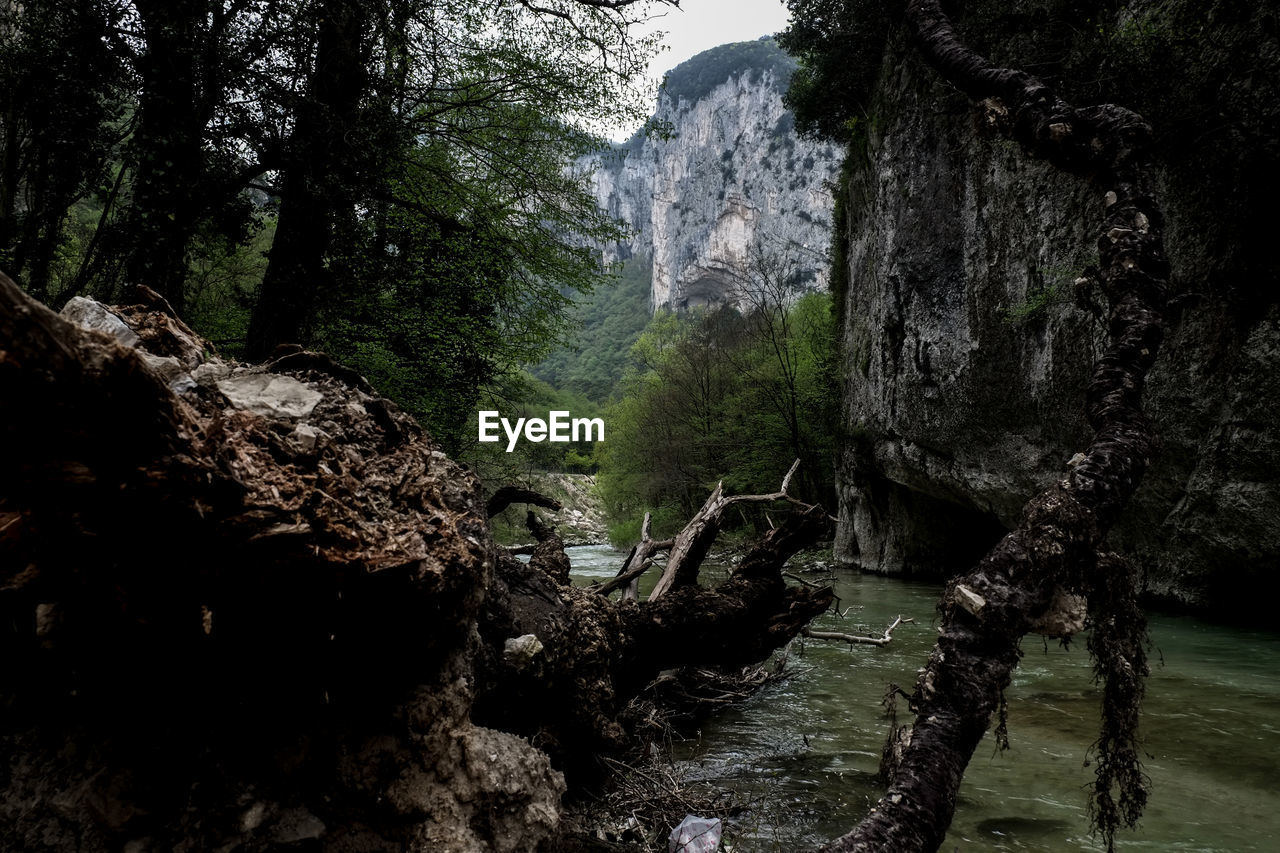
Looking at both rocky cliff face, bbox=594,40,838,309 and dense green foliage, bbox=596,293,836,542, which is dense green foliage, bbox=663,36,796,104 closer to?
rocky cliff face, bbox=594,40,838,309

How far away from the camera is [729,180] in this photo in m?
92.4

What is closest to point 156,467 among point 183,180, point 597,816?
point 597,816

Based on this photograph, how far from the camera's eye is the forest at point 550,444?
1.43 meters

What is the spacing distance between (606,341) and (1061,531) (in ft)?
320

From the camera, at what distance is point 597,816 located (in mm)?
3074

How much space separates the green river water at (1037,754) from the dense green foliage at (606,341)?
52.5m

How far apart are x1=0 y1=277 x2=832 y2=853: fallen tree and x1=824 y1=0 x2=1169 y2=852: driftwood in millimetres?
1158

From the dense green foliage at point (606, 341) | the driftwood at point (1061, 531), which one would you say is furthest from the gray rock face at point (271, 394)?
the dense green foliage at point (606, 341)

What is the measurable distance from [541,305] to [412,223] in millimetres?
2859

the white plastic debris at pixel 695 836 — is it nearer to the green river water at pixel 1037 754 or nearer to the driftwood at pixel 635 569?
the green river water at pixel 1037 754

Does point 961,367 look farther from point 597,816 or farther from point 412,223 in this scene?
point 597,816

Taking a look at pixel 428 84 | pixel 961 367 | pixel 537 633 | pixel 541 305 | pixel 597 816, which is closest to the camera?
pixel 537 633

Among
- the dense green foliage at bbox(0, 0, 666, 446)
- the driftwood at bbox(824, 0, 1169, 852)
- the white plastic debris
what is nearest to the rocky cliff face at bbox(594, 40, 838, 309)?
the dense green foliage at bbox(0, 0, 666, 446)

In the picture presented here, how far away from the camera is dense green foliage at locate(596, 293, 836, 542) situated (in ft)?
68.9
